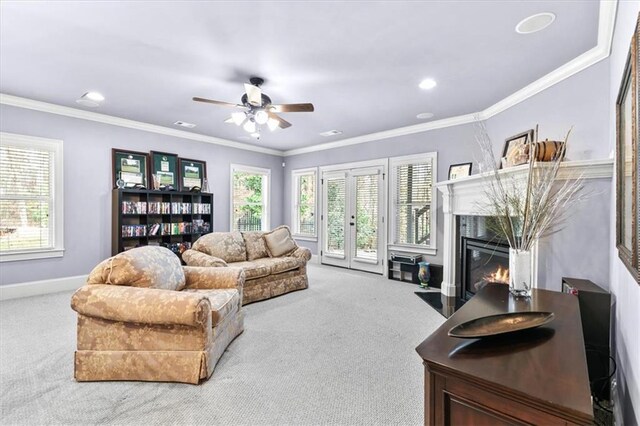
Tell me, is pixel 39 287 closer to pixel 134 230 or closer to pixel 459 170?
pixel 134 230

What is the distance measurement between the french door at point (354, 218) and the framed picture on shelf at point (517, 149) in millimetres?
2287

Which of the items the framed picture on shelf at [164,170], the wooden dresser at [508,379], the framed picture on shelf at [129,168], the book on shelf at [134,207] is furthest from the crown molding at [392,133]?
the wooden dresser at [508,379]

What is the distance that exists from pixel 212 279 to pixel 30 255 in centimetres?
308

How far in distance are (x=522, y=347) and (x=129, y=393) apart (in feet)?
7.38

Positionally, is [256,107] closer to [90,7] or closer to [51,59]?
[90,7]

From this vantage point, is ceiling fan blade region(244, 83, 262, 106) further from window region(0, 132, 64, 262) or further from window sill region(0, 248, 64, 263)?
window sill region(0, 248, 64, 263)

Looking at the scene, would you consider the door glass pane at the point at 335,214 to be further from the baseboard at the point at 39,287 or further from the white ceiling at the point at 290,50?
the baseboard at the point at 39,287

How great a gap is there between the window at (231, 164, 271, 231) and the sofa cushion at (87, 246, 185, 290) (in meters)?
3.84

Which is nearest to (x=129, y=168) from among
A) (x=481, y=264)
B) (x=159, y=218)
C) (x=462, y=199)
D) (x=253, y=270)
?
(x=159, y=218)

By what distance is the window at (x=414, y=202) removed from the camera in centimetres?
493

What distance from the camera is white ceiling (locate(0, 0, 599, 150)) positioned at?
7.13ft

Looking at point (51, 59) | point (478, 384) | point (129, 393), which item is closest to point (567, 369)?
point (478, 384)

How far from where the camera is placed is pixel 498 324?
1.12 m

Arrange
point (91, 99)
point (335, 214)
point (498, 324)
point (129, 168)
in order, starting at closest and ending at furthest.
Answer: point (498, 324) < point (91, 99) < point (129, 168) < point (335, 214)
